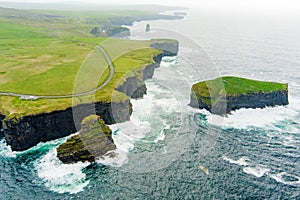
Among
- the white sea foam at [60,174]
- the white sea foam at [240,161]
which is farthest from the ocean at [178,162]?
the white sea foam at [60,174]

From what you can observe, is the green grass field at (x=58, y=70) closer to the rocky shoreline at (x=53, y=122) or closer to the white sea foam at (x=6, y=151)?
the rocky shoreline at (x=53, y=122)

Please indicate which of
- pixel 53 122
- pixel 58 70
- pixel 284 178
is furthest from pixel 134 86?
pixel 284 178

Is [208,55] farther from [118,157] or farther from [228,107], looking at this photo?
[118,157]

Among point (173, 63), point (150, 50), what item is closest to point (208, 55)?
point (173, 63)

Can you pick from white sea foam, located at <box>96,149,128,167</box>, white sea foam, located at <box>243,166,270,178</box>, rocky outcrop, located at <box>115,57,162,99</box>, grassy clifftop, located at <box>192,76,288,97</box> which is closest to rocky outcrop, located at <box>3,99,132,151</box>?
rocky outcrop, located at <box>115,57,162,99</box>

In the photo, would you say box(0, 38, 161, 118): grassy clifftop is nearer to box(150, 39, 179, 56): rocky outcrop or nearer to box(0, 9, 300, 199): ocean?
box(0, 9, 300, 199): ocean
